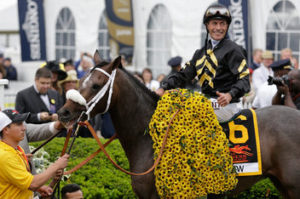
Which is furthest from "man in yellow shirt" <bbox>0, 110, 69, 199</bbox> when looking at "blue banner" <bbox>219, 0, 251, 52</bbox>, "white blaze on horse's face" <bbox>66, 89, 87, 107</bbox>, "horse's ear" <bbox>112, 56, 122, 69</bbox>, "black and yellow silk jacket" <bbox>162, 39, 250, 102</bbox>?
"blue banner" <bbox>219, 0, 251, 52</bbox>

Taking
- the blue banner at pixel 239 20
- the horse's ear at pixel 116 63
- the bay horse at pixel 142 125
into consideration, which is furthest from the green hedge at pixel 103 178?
the blue banner at pixel 239 20

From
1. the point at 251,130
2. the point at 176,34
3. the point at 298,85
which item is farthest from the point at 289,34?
the point at 251,130

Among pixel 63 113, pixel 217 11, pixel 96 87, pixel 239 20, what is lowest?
pixel 63 113

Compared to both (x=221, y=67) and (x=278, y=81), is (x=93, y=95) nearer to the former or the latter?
(x=221, y=67)

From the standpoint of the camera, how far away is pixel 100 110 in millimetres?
4418

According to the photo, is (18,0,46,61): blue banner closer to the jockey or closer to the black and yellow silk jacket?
the jockey

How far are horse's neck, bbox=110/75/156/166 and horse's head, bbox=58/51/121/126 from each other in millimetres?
140

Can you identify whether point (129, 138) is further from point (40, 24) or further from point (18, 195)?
point (40, 24)

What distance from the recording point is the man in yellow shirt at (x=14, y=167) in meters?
3.82

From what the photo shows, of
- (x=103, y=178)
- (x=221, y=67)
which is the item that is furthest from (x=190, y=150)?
(x=103, y=178)

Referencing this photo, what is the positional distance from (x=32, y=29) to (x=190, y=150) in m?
14.5

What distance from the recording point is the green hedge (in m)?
5.74

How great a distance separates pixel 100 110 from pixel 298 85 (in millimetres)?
3343

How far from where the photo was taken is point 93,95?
172 inches
